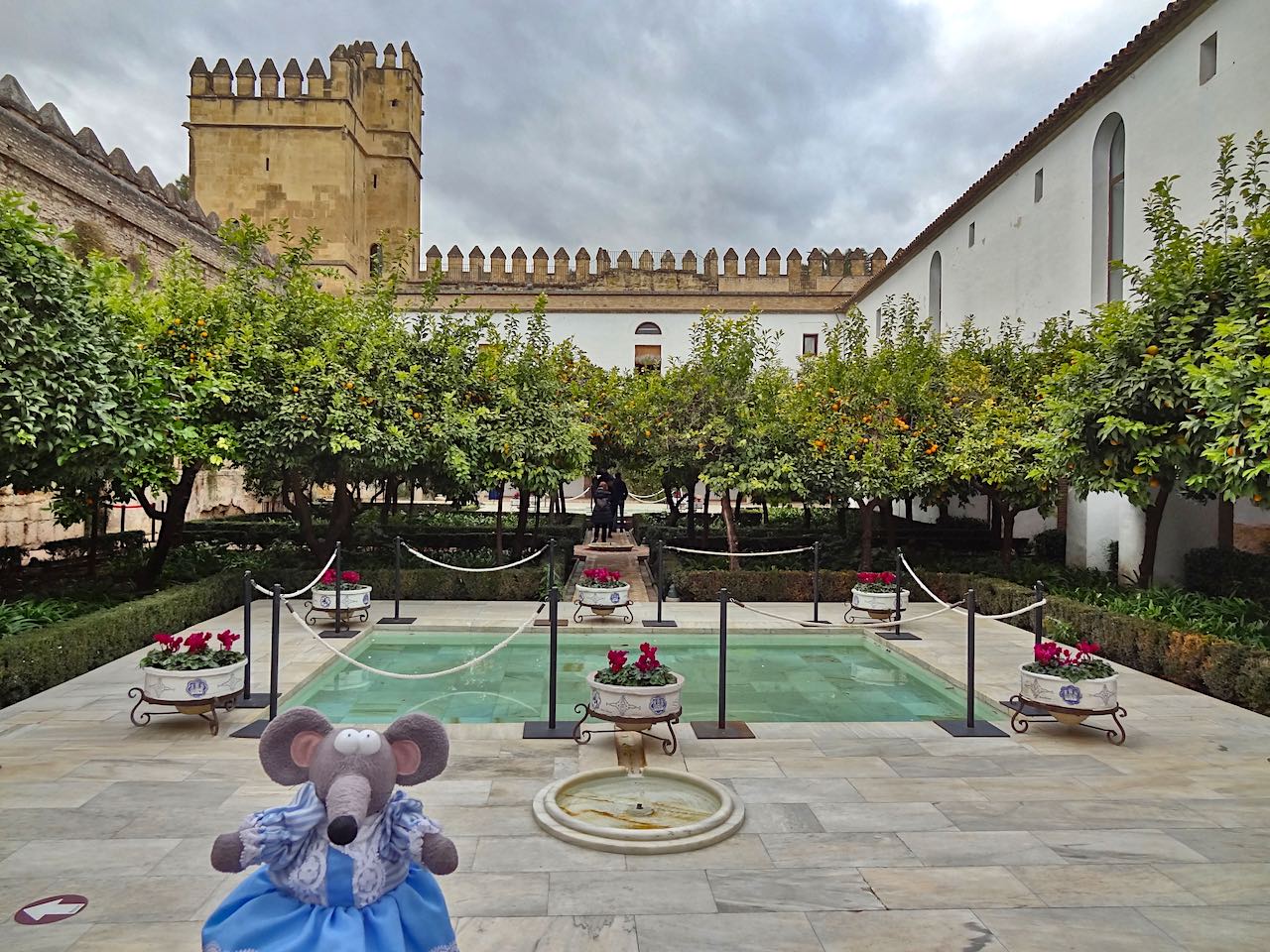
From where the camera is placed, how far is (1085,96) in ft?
44.6

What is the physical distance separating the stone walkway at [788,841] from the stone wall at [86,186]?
9.23m

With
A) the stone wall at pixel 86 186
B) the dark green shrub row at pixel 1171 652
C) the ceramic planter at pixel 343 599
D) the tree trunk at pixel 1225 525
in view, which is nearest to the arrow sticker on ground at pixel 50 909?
the ceramic planter at pixel 343 599

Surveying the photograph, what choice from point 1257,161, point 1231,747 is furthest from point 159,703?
point 1257,161

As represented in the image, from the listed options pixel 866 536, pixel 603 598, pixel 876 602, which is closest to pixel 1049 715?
pixel 876 602

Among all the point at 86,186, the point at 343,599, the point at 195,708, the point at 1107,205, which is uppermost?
the point at 86,186

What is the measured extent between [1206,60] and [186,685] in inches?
548

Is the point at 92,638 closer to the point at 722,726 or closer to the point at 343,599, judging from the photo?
the point at 343,599

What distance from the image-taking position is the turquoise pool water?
757 centimetres

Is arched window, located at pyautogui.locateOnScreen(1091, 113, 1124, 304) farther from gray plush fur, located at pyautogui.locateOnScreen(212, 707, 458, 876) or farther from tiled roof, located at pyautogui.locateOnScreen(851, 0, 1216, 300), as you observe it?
gray plush fur, located at pyautogui.locateOnScreen(212, 707, 458, 876)

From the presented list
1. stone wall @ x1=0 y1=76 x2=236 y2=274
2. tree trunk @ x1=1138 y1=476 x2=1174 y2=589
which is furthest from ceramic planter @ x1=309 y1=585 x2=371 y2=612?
tree trunk @ x1=1138 y1=476 x2=1174 y2=589

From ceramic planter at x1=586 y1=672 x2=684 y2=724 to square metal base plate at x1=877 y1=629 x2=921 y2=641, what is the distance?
526cm

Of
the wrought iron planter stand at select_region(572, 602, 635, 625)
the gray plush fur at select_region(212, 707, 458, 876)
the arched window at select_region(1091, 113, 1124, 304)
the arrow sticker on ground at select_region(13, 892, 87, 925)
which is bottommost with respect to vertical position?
the arrow sticker on ground at select_region(13, 892, 87, 925)

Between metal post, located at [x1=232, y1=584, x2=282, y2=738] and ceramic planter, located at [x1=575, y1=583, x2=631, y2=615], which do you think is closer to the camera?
metal post, located at [x1=232, y1=584, x2=282, y2=738]

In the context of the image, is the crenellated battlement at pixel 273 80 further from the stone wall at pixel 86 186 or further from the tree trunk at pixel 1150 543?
the tree trunk at pixel 1150 543
